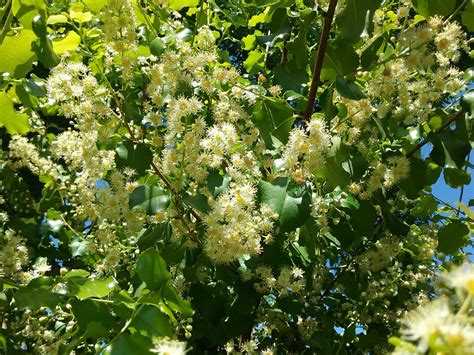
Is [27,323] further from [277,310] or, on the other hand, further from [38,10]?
[38,10]

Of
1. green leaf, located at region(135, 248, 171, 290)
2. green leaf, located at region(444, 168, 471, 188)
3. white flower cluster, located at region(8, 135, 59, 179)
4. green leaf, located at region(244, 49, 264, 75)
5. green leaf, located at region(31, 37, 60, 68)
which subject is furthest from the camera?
white flower cluster, located at region(8, 135, 59, 179)

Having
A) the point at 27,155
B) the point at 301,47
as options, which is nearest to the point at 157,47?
the point at 301,47

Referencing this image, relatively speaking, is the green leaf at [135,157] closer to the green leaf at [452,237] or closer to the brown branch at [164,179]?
the brown branch at [164,179]

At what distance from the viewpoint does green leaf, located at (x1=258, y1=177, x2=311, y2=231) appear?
5.12 ft

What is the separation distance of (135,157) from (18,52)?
1.45ft

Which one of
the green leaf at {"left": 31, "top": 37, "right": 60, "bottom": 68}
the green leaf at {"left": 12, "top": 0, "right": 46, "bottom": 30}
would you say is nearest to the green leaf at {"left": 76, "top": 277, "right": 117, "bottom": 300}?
the green leaf at {"left": 31, "top": 37, "right": 60, "bottom": 68}

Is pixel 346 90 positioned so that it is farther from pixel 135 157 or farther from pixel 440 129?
pixel 135 157

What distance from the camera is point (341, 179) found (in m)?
1.69

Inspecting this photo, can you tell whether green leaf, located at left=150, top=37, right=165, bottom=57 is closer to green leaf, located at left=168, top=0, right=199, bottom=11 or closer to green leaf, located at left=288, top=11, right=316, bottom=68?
green leaf, located at left=168, top=0, right=199, bottom=11

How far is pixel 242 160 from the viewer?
1812 millimetres

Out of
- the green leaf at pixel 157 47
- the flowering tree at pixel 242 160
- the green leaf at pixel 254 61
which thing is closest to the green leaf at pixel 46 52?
the flowering tree at pixel 242 160

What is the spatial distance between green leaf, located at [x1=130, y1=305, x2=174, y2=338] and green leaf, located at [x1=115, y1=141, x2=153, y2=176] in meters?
0.71

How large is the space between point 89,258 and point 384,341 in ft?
4.11

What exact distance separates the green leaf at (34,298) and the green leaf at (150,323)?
1.20 feet
